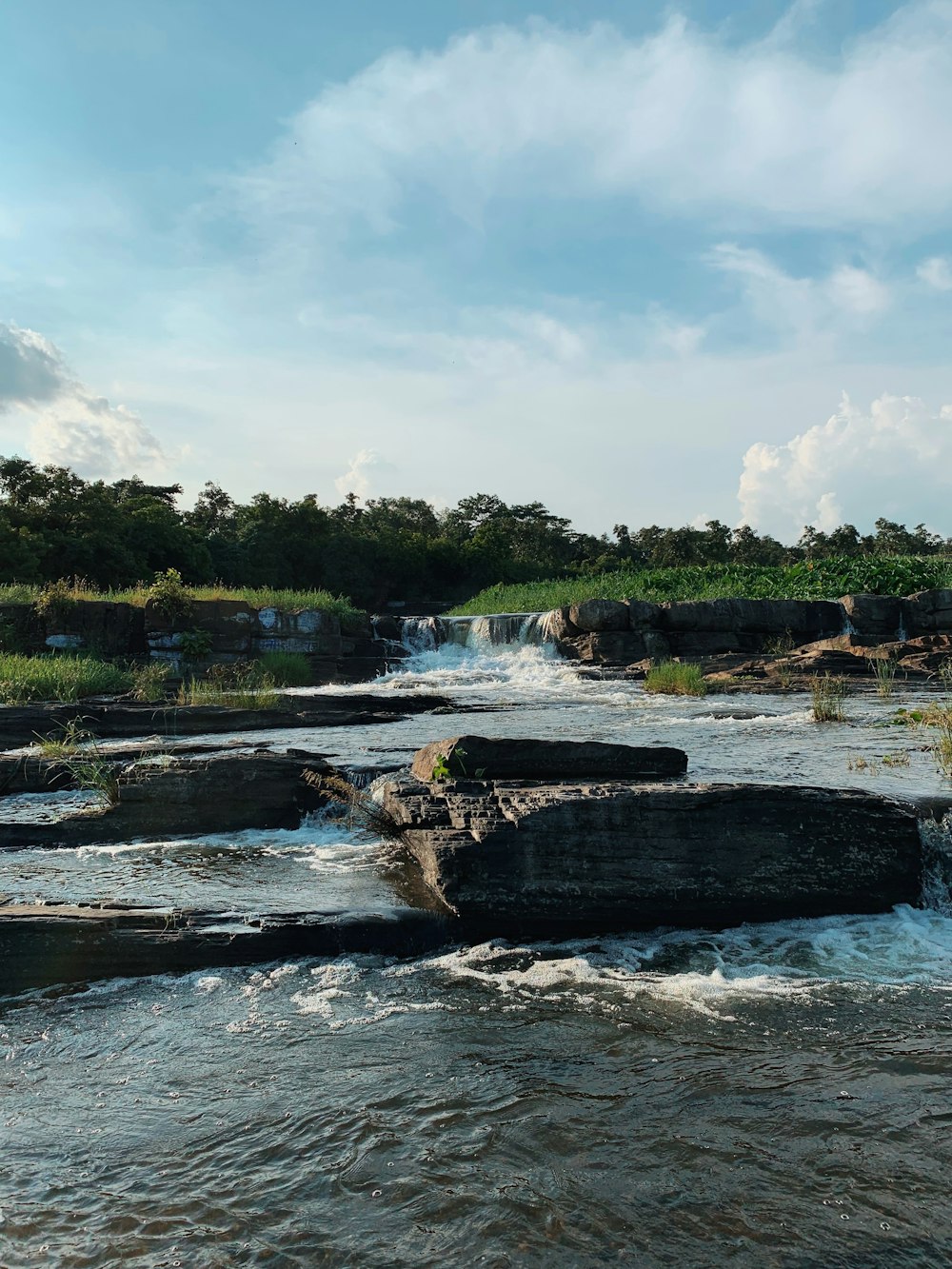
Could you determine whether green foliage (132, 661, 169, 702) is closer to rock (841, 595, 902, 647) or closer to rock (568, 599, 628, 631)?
rock (568, 599, 628, 631)

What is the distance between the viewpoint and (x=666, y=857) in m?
4.80

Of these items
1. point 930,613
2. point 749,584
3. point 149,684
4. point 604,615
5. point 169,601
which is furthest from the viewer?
point 749,584

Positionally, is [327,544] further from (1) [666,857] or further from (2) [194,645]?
(1) [666,857]

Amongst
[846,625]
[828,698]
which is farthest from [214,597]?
[846,625]

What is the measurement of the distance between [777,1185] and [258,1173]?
145cm

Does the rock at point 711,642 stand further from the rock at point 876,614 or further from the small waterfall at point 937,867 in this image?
the small waterfall at point 937,867

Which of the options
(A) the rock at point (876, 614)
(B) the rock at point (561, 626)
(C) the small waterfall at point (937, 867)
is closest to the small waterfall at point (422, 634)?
(B) the rock at point (561, 626)

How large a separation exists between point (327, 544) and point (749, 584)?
743 inches

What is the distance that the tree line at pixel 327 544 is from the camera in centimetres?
2703

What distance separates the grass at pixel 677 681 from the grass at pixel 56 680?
8777mm

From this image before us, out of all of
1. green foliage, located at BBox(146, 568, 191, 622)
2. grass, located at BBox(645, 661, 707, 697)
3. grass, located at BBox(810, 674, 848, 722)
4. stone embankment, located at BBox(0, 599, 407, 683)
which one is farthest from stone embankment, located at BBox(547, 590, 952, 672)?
green foliage, located at BBox(146, 568, 191, 622)

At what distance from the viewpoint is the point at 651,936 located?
14.9ft

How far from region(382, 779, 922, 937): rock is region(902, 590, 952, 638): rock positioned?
16547 mm

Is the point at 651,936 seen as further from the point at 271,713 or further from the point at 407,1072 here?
the point at 271,713
